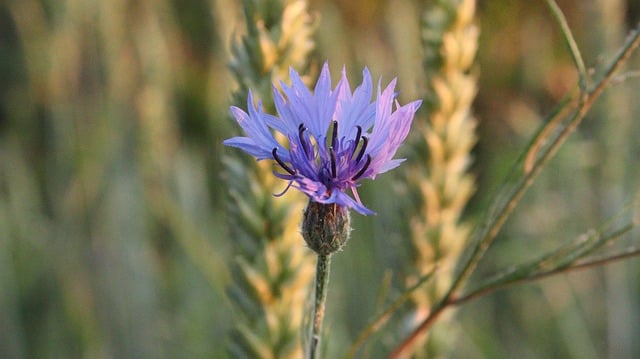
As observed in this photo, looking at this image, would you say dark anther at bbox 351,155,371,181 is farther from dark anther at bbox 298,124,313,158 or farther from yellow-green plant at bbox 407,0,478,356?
yellow-green plant at bbox 407,0,478,356

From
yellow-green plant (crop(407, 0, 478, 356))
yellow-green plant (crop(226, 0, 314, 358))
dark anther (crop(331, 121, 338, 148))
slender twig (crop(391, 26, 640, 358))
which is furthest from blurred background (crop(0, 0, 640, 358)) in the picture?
dark anther (crop(331, 121, 338, 148))

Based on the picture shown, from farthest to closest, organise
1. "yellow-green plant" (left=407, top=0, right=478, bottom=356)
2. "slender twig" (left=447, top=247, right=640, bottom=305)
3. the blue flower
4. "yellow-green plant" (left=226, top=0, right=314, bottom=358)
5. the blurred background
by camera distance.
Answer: the blurred background < "yellow-green plant" (left=407, top=0, right=478, bottom=356) < "yellow-green plant" (left=226, top=0, right=314, bottom=358) < "slender twig" (left=447, top=247, right=640, bottom=305) < the blue flower

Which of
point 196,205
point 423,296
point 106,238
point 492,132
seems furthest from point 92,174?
point 492,132

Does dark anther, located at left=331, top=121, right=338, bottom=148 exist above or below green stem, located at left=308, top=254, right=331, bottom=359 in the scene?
above

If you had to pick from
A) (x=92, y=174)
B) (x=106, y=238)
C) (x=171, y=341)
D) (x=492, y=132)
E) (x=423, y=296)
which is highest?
(x=492, y=132)

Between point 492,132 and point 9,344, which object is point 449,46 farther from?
point 492,132

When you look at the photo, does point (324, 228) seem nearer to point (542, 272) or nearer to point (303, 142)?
point (303, 142)

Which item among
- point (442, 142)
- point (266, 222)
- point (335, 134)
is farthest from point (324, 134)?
point (442, 142)
